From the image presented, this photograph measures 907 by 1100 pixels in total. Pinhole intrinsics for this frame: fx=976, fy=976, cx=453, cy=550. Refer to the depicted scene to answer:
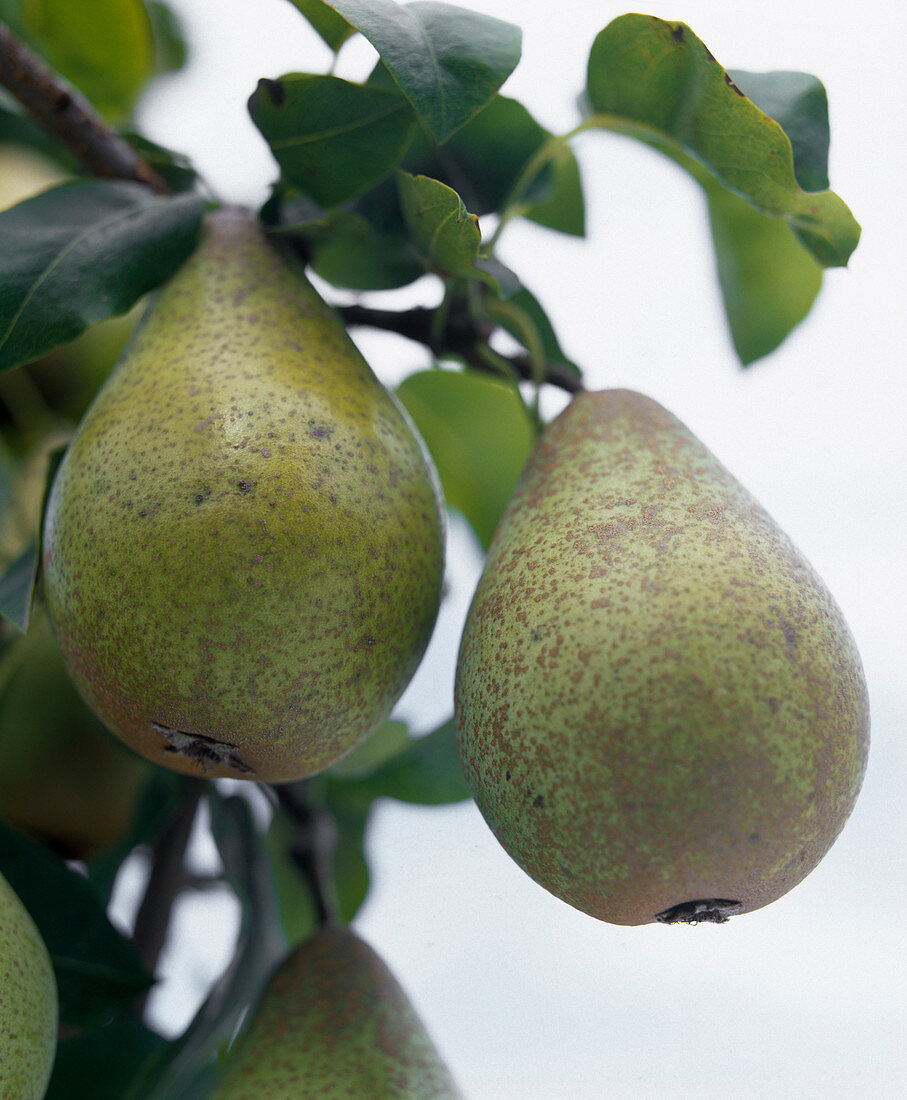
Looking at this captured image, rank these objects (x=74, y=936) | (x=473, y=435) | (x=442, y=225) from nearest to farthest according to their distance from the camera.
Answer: (x=442, y=225), (x=74, y=936), (x=473, y=435)

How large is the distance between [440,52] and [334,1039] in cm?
57

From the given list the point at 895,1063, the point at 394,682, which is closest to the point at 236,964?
the point at 394,682

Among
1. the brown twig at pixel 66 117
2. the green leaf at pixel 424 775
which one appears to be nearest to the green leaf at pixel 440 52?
the brown twig at pixel 66 117

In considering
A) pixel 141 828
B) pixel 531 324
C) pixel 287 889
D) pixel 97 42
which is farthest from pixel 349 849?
pixel 97 42

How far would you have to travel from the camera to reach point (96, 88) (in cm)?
90

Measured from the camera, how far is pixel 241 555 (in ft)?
1.46

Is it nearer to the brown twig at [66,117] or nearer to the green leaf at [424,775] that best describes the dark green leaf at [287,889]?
the green leaf at [424,775]

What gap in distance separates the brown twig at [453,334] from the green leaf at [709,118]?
16cm

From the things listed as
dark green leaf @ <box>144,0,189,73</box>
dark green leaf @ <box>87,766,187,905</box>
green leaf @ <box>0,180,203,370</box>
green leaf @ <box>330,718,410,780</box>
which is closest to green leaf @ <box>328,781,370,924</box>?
green leaf @ <box>330,718,410,780</box>

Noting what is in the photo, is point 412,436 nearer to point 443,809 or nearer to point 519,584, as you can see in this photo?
point 519,584

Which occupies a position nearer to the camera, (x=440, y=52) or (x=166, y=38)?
(x=440, y=52)

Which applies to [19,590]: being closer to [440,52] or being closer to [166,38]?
[440,52]

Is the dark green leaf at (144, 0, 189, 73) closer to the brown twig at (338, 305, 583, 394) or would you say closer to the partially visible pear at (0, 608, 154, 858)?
the brown twig at (338, 305, 583, 394)

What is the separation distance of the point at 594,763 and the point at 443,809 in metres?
0.42
